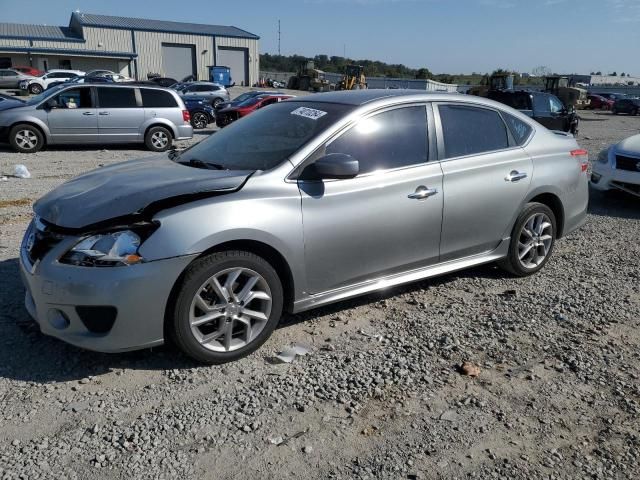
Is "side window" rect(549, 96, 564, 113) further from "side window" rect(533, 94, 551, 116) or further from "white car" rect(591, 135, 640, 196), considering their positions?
"white car" rect(591, 135, 640, 196)

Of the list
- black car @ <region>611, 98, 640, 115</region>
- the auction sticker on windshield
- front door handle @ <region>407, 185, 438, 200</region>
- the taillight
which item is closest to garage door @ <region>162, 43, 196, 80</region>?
black car @ <region>611, 98, 640, 115</region>

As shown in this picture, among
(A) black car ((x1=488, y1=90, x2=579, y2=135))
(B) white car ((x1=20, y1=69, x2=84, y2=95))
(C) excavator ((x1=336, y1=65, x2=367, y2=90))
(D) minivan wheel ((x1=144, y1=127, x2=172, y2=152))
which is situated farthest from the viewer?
(C) excavator ((x1=336, y1=65, x2=367, y2=90))

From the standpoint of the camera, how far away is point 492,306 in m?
4.40

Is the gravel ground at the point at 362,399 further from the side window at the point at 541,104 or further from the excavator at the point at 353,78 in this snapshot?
the excavator at the point at 353,78

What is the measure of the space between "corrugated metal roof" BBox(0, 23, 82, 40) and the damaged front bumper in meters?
61.3

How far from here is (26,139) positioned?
40.9 feet

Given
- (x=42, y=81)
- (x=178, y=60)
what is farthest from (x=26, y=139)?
(x=178, y=60)

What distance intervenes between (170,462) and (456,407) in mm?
1548

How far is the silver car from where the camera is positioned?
307cm

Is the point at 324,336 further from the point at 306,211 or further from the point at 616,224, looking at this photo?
the point at 616,224

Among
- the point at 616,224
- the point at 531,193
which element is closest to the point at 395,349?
the point at 531,193

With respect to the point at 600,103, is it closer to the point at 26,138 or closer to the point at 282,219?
the point at 26,138

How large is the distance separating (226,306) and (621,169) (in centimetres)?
713

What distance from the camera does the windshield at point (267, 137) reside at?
12.5 ft
